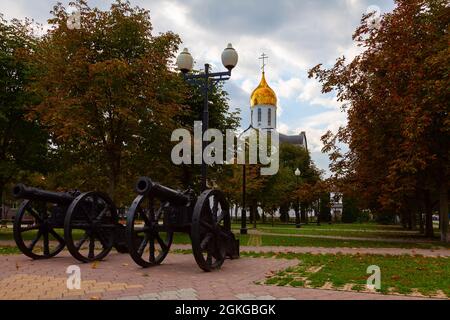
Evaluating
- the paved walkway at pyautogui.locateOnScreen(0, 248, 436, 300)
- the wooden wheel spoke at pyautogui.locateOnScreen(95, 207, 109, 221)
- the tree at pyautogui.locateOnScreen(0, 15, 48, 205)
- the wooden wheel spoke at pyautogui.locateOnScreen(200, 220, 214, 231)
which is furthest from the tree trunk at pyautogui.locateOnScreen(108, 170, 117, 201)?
the wooden wheel spoke at pyautogui.locateOnScreen(200, 220, 214, 231)

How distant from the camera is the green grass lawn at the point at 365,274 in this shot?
6885 mm

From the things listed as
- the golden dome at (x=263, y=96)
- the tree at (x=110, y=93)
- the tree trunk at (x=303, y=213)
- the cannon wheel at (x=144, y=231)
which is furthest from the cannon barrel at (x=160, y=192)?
the golden dome at (x=263, y=96)

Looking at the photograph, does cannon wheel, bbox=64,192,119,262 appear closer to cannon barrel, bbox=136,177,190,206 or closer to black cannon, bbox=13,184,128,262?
black cannon, bbox=13,184,128,262

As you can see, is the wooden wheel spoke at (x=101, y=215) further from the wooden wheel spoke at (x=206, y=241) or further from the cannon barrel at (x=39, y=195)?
the wooden wheel spoke at (x=206, y=241)

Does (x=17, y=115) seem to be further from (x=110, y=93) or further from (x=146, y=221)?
(x=146, y=221)

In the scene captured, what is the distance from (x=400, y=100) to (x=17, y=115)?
15.5 meters

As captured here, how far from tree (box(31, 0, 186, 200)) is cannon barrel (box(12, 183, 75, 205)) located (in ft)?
15.9

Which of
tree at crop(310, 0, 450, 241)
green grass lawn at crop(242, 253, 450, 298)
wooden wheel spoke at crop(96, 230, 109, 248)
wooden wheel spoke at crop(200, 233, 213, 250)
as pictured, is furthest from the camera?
tree at crop(310, 0, 450, 241)

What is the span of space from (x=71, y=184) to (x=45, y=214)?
8139 mm

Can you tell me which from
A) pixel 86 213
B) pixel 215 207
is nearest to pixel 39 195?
pixel 86 213

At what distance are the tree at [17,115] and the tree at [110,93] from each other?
3.64 ft

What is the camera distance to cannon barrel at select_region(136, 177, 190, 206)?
27.4 ft

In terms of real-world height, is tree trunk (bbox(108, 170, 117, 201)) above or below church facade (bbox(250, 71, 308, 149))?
below

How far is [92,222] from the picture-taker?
10.6 metres
